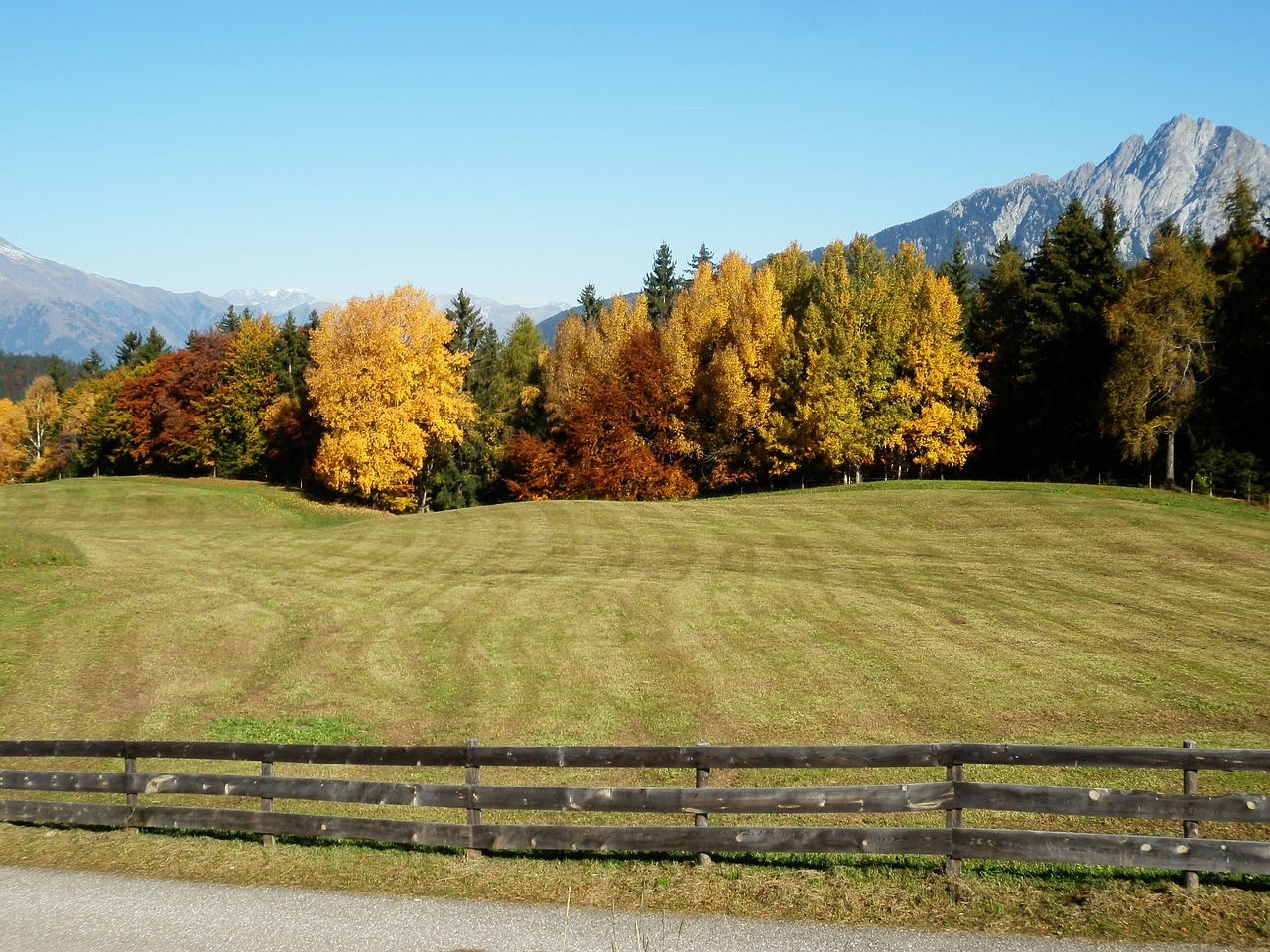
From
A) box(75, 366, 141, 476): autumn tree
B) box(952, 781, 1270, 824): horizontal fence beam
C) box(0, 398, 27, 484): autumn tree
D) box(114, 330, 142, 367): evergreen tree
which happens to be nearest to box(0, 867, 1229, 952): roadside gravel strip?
box(952, 781, 1270, 824): horizontal fence beam

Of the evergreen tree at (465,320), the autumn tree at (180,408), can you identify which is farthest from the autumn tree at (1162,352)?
the autumn tree at (180,408)

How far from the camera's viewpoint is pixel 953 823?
11.5 meters

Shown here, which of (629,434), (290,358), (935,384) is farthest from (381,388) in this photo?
(935,384)

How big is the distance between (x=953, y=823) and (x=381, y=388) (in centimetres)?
6646

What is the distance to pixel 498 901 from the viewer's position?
1166 centimetres

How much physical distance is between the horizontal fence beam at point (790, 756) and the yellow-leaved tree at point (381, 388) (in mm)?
Answer: 59536

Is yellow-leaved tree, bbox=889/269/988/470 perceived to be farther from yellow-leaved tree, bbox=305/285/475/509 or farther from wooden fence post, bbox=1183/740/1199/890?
wooden fence post, bbox=1183/740/1199/890

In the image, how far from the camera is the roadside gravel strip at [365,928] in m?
10.1

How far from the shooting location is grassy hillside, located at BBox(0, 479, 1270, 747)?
2112 centimetres

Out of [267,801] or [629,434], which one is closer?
[267,801]

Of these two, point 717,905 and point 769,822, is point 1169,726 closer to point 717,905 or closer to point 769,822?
point 769,822

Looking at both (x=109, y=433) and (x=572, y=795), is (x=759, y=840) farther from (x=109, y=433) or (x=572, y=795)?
(x=109, y=433)

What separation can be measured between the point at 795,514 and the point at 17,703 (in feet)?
126

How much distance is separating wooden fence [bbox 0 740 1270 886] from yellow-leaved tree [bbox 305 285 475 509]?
58752 mm
